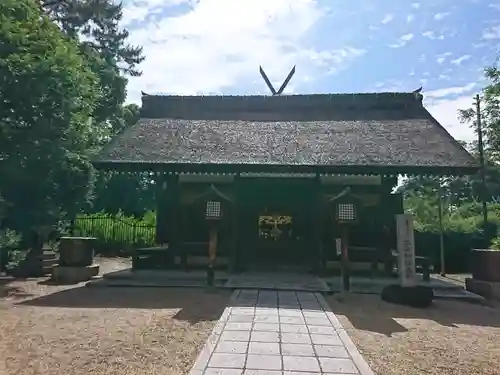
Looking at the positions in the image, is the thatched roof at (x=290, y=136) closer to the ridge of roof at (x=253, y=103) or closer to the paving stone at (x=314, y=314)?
the ridge of roof at (x=253, y=103)

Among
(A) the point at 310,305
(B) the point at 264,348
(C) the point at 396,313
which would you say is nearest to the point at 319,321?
(A) the point at 310,305

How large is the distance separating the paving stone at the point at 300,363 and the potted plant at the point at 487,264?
262 inches

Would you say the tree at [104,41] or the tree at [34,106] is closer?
the tree at [34,106]

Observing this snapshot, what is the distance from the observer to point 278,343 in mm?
5117

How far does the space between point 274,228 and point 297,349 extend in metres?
7.72

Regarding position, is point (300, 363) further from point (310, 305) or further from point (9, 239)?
point (9, 239)

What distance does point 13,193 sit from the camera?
11742 millimetres

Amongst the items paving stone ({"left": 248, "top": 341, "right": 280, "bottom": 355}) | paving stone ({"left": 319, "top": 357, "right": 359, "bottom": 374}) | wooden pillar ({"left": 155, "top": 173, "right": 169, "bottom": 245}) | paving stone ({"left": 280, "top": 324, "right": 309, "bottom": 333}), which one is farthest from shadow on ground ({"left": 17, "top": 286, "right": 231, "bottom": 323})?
wooden pillar ({"left": 155, "top": 173, "right": 169, "bottom": 245})

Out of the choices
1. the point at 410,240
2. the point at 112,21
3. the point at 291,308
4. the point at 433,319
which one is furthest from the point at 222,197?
the point at 112,21

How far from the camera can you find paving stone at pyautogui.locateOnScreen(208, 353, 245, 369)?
426 cm

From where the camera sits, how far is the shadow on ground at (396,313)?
651 centimetres

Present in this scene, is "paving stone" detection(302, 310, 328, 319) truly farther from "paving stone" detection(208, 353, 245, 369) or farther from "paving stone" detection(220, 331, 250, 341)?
"paving stone" detection(208, 353, 245, 369)

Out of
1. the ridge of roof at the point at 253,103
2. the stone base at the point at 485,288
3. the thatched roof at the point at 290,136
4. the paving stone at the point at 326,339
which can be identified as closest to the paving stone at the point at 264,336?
the paving stone at the point at 326,339

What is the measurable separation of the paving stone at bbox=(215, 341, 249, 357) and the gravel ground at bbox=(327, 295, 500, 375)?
132 centimetres
